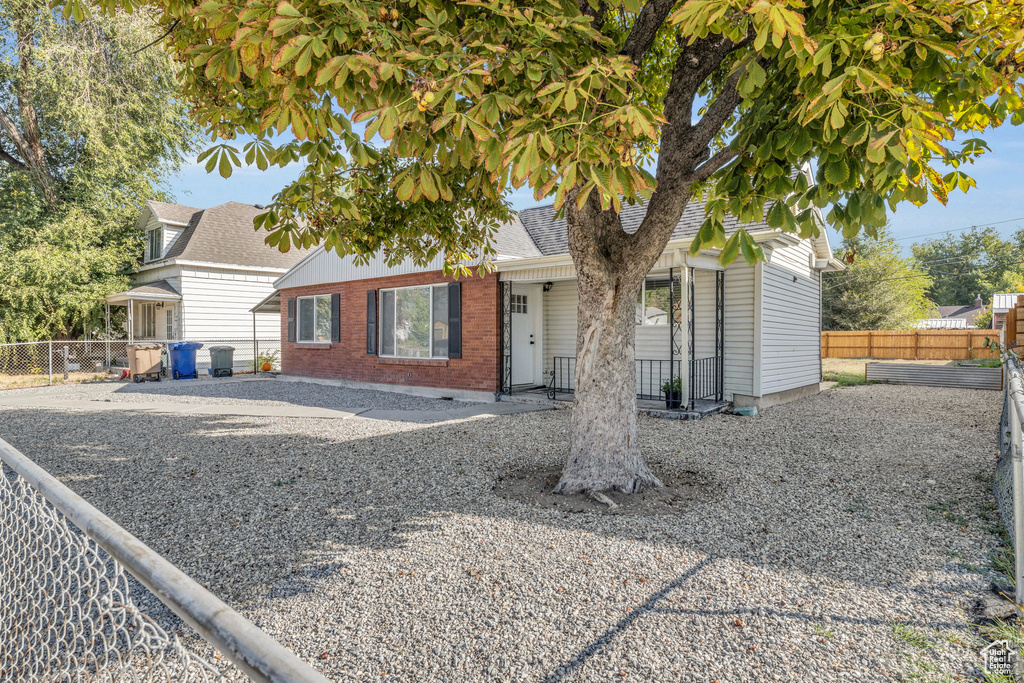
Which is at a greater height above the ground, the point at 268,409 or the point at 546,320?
the point at 546,320

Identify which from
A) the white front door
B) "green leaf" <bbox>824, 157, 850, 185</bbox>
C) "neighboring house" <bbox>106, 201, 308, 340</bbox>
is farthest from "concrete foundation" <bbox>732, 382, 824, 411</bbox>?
"neighboring house" <bbox>106, 201, 308, 340</bbox>

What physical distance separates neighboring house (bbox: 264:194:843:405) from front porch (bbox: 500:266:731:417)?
0.03m

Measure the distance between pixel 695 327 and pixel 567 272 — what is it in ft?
8.33

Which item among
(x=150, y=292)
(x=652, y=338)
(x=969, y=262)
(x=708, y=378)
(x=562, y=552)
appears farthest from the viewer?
(x=969, y=262)

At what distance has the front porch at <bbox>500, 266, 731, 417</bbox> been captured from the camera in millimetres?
9086

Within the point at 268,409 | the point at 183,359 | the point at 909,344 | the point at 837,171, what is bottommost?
the point at 268,409

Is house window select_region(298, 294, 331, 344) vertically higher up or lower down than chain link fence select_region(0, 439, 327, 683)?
higher up

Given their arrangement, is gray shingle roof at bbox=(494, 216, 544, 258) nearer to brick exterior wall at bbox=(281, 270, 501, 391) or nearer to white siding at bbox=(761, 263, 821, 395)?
brick exterior wall at bbox=(281, 270, 501, 391)

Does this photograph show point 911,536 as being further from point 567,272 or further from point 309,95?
point 567,272

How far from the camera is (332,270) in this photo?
14250 mm

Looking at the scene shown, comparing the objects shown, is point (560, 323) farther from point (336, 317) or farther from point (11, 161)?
point (11, 161)

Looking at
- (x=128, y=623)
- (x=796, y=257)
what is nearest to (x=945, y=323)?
(x=796, y=257)

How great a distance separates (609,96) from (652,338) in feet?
25.3

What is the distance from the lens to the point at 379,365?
13203 millimetres
